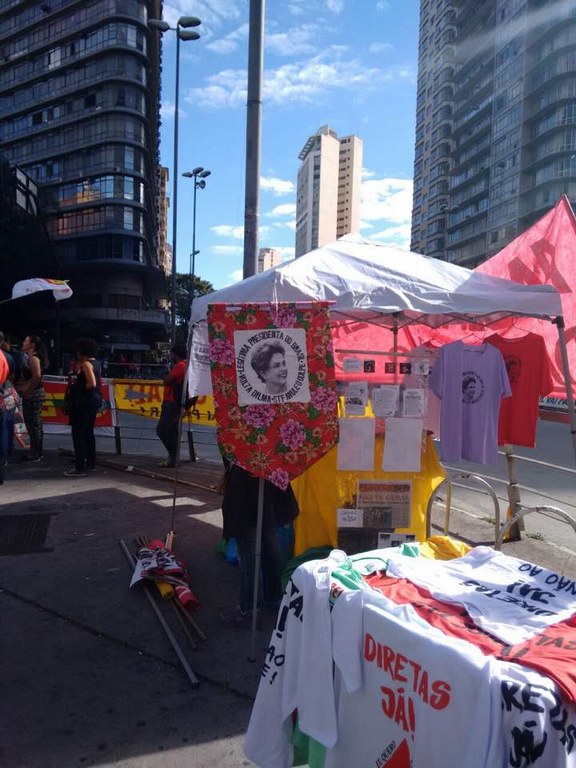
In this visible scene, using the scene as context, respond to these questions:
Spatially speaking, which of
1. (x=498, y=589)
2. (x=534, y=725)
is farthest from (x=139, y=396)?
(x=534, y=725)

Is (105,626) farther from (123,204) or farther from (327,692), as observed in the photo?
(123,204)

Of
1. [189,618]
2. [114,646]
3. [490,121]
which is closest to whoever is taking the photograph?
[114,646]

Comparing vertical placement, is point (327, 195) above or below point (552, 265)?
above

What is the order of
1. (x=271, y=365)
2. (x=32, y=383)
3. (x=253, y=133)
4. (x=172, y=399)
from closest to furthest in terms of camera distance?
1. (x=271, y=365)
2. (x=253, y=133)
3. (x=172, y=399)
4. (x=32, y=383)

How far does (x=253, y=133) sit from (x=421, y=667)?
7306 mm

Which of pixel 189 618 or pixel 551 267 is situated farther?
pixel 551 267

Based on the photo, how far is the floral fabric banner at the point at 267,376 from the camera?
361 centimetres

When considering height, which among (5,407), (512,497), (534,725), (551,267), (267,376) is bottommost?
(512,497)

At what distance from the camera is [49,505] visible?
23.3 feet

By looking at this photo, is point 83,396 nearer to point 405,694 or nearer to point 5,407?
point 5,407

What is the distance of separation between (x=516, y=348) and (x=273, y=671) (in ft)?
13.0

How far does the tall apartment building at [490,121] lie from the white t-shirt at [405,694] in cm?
6159

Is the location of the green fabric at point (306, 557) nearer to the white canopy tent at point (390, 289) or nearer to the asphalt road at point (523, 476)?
the asphalt road at point (523, 476)

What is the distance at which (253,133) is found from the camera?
304 inches
